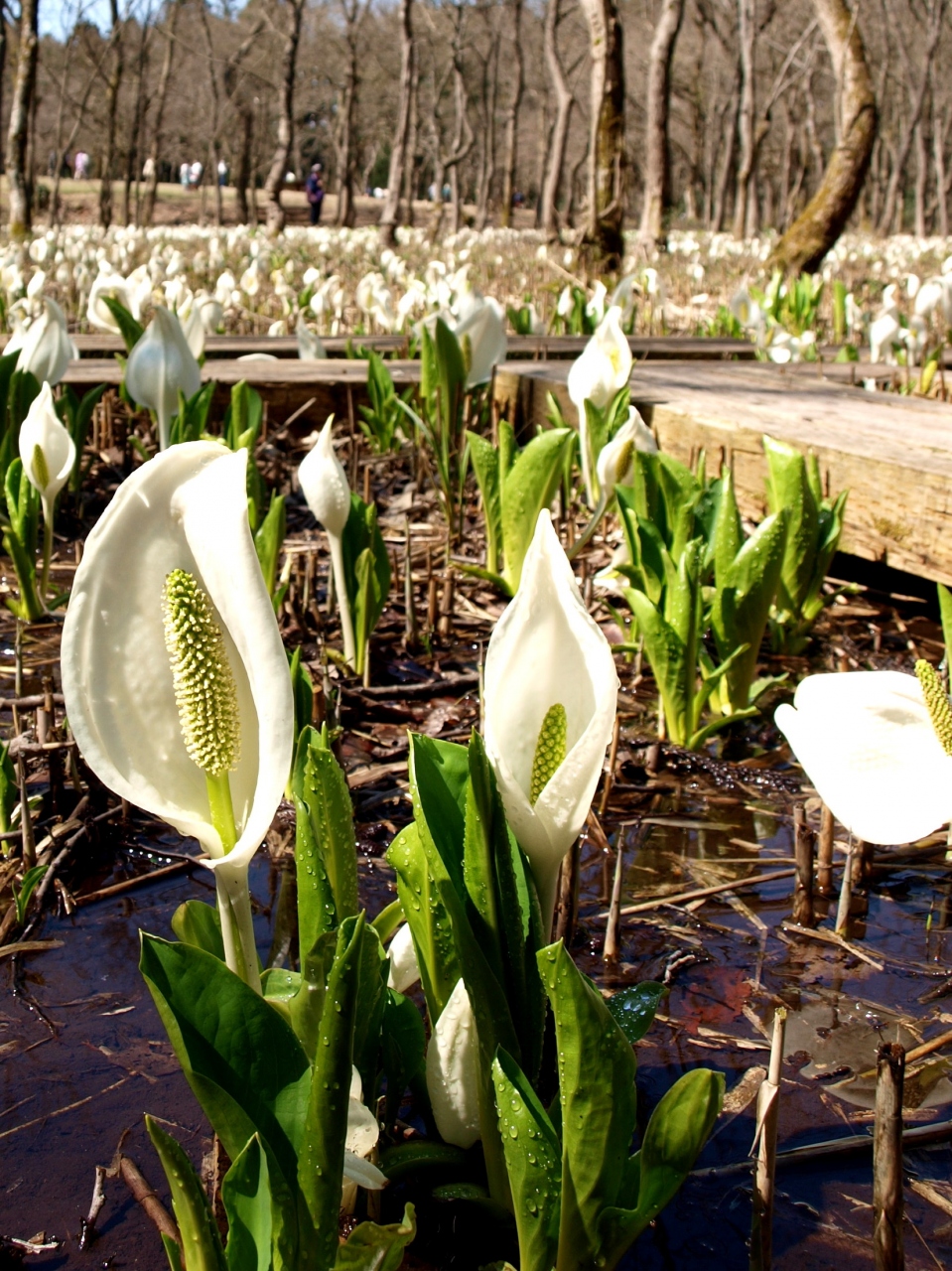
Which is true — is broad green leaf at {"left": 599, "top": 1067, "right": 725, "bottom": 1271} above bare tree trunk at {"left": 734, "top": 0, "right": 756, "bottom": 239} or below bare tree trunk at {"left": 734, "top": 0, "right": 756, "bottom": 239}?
below

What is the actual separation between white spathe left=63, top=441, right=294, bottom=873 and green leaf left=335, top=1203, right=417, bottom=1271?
10.3 inches

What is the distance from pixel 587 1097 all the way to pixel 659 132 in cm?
1110

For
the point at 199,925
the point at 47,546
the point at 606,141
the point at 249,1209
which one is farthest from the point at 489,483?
the point at 606,141

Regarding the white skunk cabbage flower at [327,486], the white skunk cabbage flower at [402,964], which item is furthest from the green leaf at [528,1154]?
the white skunk cabbage flower at [327,486]

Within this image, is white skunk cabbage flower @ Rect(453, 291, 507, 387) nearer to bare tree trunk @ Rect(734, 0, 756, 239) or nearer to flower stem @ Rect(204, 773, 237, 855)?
flower stem @ Rect(204, 773, 237, 855)

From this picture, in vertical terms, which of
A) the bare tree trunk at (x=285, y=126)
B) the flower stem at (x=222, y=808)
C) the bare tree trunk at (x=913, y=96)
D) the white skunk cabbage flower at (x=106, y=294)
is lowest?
the flower stem at (x=222, y=808)

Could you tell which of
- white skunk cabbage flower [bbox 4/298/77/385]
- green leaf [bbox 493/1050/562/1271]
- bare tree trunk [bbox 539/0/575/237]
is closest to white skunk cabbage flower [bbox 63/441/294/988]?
green leaf [bbox 493/1050/562/1271]

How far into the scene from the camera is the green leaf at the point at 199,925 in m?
0.93

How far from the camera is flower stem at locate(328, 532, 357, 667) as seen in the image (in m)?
2.20

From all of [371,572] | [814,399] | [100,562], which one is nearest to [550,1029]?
[100,562]

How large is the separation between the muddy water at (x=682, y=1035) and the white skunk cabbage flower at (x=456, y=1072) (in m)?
0.09

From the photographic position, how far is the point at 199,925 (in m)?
0.95

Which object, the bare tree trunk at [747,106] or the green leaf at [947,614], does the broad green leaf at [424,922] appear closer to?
the green leaf at [947,614]

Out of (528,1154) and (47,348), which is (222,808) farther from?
(47,348)
